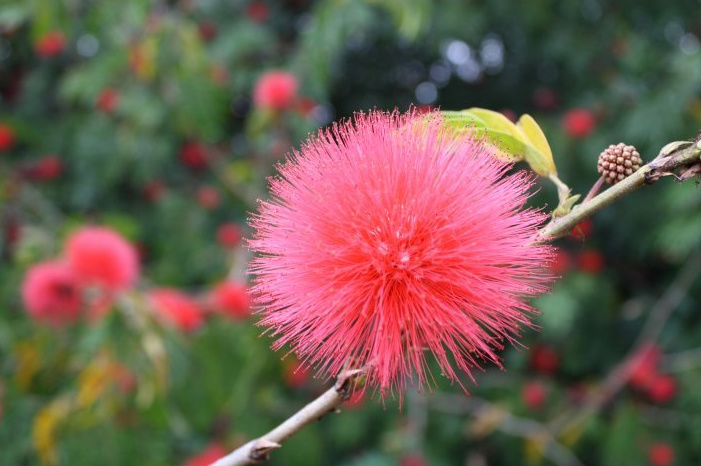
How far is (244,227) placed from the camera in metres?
4.87

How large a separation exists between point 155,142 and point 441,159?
3.60 metres

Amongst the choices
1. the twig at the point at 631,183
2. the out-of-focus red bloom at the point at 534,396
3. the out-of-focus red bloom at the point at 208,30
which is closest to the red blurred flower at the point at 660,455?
the out-of-focus red bloom at the point at 534,396

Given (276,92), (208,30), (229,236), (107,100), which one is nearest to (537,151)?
(276,92)

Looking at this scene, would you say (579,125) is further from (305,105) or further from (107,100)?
(107,100)

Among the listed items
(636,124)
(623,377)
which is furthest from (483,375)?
(636,124)

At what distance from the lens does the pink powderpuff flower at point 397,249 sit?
1088 mm

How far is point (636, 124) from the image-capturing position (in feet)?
12.9

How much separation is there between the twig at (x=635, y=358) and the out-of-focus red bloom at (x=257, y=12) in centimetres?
331

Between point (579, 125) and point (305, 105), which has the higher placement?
point (305, 105)

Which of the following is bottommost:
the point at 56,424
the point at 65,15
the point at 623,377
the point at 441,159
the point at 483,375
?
the point at 623,377

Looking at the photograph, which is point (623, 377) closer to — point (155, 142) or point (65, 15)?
point (155, 142)

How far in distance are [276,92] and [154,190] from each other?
1558 millimetres

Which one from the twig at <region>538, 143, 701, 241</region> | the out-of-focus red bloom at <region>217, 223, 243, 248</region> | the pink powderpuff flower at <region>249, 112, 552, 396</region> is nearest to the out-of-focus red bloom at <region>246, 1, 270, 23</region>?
the out-of-focus red bloom at <region>217, 223, 243, 248</region>

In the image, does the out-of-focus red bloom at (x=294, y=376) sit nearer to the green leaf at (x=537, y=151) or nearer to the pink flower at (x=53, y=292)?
the pink flower at (x=53, y=292)
